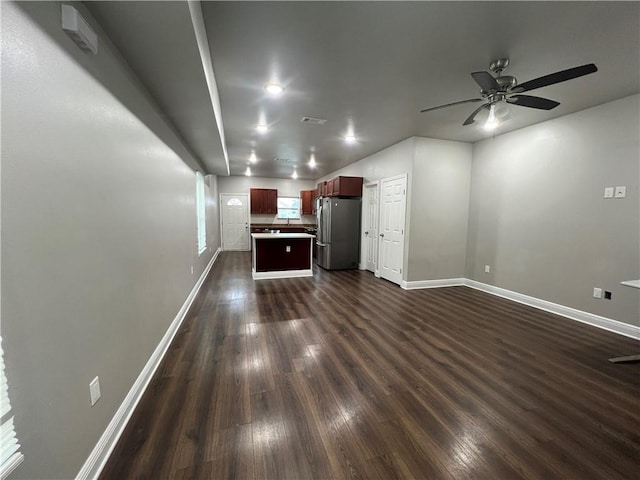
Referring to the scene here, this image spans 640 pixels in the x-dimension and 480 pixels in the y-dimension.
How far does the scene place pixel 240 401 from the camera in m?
1.83

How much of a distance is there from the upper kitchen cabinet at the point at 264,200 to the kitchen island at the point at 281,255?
3761mm

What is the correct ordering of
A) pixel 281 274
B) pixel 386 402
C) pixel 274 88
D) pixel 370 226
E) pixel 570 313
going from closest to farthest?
pixel 386 402, pixel 274 88, pixel 570 313, pixel 281 274, pixel 370 226

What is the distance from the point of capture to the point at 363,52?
215 centimetres

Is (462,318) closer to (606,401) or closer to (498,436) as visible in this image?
(606,401)

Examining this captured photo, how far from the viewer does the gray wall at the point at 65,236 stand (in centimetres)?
90

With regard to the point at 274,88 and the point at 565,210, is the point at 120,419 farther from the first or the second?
the point at 565,210

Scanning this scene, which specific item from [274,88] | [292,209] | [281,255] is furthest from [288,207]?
[274,88]

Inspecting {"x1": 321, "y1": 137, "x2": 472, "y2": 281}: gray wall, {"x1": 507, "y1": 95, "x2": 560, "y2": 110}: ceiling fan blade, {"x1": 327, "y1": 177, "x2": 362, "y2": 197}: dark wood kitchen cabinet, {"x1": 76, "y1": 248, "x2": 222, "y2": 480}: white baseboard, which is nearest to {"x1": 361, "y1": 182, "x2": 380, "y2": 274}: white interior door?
{"x1": 327, "y1": 177, "x2": 362, "y2": 197}: dark wood kitchen cabinet

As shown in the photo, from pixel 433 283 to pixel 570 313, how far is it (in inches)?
72.5

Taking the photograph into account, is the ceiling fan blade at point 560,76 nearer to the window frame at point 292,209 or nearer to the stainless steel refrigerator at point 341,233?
the stainless steel refrigerator at point 341,233

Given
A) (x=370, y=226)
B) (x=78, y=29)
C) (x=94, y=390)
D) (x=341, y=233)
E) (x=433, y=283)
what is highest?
(x=78, y=29)

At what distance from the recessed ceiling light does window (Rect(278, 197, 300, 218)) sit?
6679mm

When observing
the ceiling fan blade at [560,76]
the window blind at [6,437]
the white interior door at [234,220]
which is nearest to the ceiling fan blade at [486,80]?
the ceiling fan blade at [560,76]

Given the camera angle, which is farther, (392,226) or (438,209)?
(392,226)
